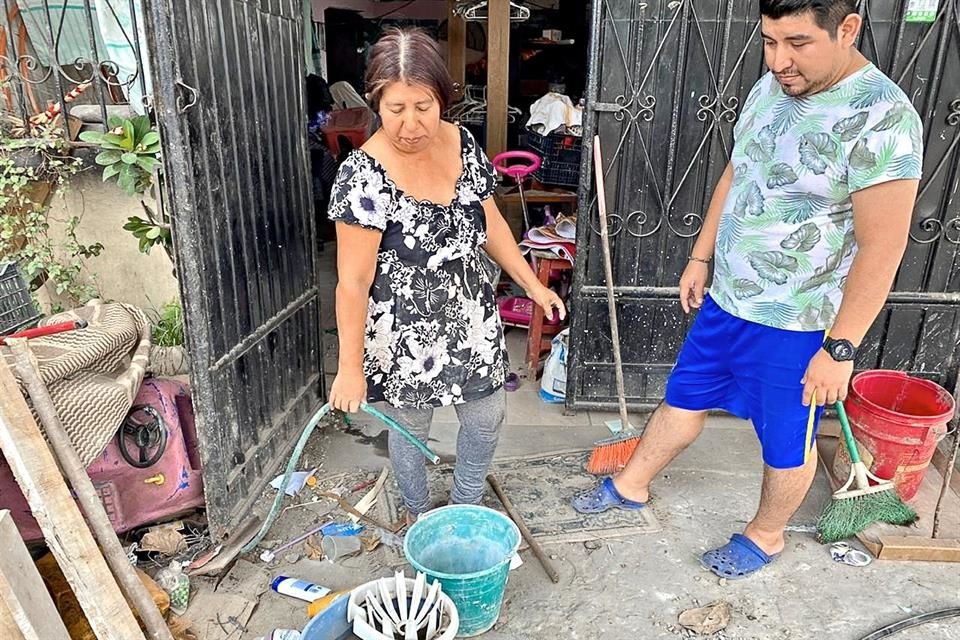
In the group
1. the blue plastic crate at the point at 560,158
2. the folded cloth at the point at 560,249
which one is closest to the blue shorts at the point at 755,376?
the folded cloth at the point at 560,249

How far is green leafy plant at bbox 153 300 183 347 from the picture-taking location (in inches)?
127

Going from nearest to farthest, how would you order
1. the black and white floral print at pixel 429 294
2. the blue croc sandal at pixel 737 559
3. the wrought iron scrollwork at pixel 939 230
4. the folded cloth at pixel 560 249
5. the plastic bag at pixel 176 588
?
the black and white floral print at pixel 429 294 → the plastic bag at pixel 176 588 → the blue croc sandal at pixel 737 559 → the wrought iron scrollwork at pixel 939 230 → the folded cloth at pixel 560 249

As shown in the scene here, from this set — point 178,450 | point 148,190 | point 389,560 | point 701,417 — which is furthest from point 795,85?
point 148,190

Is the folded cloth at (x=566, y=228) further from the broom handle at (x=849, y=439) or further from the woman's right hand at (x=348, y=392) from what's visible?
the woman's right hand at (x=348, y=392)

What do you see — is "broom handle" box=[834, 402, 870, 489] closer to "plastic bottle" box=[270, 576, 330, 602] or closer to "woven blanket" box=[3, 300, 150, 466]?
"plastic bottle" box=[270, 576, 330, 602]

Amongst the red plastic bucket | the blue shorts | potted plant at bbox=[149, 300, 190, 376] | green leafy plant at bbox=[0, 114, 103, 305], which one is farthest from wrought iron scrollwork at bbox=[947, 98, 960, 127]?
green leafy plant at bbox=[0, 114, 103, 305]

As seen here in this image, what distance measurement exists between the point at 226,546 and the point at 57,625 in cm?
71

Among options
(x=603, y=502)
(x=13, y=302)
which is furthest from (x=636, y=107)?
(x=13, y=302)

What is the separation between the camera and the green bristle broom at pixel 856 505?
2.52 m

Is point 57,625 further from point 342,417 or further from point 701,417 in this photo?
point 701,417

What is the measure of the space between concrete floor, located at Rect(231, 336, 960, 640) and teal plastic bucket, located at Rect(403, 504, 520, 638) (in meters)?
0.16

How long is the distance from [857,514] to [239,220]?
8.29 feet

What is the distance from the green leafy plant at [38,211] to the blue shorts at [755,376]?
272 cm

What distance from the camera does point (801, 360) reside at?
2.10 m
